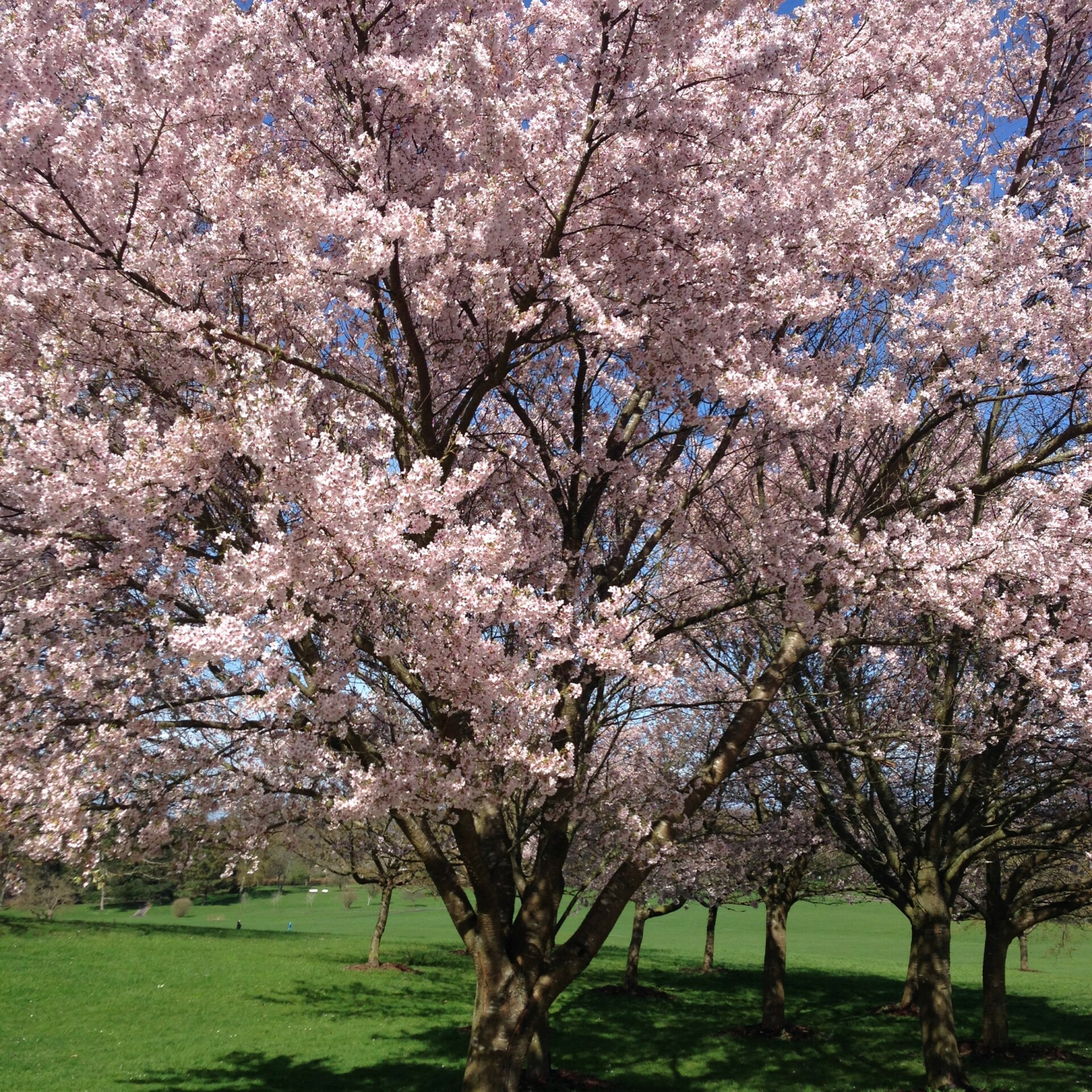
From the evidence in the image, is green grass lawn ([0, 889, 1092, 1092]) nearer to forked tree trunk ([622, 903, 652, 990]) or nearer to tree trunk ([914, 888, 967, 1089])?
forked tree trunk ([622, 903, 652, 990])

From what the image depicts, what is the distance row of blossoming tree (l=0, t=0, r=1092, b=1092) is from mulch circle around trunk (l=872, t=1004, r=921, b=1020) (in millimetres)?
15085

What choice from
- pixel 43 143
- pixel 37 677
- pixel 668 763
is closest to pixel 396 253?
pixel 43 143

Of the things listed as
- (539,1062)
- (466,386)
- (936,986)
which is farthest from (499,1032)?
(936,986)

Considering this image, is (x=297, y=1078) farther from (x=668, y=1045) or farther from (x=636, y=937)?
(x=636, y=937)

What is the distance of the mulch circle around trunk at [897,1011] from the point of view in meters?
20.6

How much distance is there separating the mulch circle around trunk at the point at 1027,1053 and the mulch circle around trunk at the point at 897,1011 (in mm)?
3870

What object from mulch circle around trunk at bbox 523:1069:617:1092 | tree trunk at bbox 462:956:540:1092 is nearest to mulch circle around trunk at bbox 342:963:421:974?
mulch circle around trunk at bbox 523:1069:617:1092

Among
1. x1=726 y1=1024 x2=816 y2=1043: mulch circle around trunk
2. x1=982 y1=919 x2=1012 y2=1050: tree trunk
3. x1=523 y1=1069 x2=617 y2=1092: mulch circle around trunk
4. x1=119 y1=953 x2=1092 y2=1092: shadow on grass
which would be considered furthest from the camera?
x1=726 y1=1024 x2=816 y2=1043: mulch circle around trunk

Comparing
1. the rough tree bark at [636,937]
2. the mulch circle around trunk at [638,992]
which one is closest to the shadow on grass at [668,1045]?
the mulch circle around trunk at [638,992]

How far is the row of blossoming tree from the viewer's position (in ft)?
18.1

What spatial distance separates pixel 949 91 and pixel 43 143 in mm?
8650

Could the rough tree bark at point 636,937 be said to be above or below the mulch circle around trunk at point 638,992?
above

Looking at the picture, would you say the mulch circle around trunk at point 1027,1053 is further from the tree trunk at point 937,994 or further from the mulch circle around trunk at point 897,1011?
the tree trunk at point 937,994

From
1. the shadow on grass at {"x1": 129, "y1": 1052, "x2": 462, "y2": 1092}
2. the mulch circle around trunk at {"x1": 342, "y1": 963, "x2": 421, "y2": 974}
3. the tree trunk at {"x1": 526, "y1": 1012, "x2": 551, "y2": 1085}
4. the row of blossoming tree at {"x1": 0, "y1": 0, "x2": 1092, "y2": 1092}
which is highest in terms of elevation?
the row of blossoming tree at {"x1": 0, "y1": 0, "x2": 1092, "y2": 1092}
